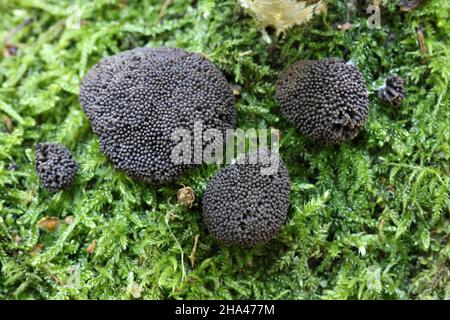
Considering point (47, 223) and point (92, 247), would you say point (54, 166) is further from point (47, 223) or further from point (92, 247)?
point (92, 247)

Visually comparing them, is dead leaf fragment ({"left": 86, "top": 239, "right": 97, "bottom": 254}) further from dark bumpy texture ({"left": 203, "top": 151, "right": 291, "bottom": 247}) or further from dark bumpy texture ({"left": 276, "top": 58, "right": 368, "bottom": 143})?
dark bumpy texture ({"left": 276, "top": 58, "right": 368, "bottom": 143})

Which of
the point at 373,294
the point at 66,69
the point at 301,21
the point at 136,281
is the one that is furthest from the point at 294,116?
the point at 66,69

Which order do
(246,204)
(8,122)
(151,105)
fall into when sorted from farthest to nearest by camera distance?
(8,122) < (151,105) < (246,204)

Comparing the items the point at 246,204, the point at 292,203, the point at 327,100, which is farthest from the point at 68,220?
the point at 327,100

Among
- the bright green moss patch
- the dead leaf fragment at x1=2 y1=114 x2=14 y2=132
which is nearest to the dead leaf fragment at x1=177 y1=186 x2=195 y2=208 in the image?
the bright green moss patch

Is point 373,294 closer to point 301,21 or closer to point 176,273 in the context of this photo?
point 176,273

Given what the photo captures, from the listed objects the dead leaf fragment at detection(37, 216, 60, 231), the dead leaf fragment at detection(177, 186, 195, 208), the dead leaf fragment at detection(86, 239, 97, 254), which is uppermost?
the dead leaf fragment at detection(177, 186, 195, 208)
